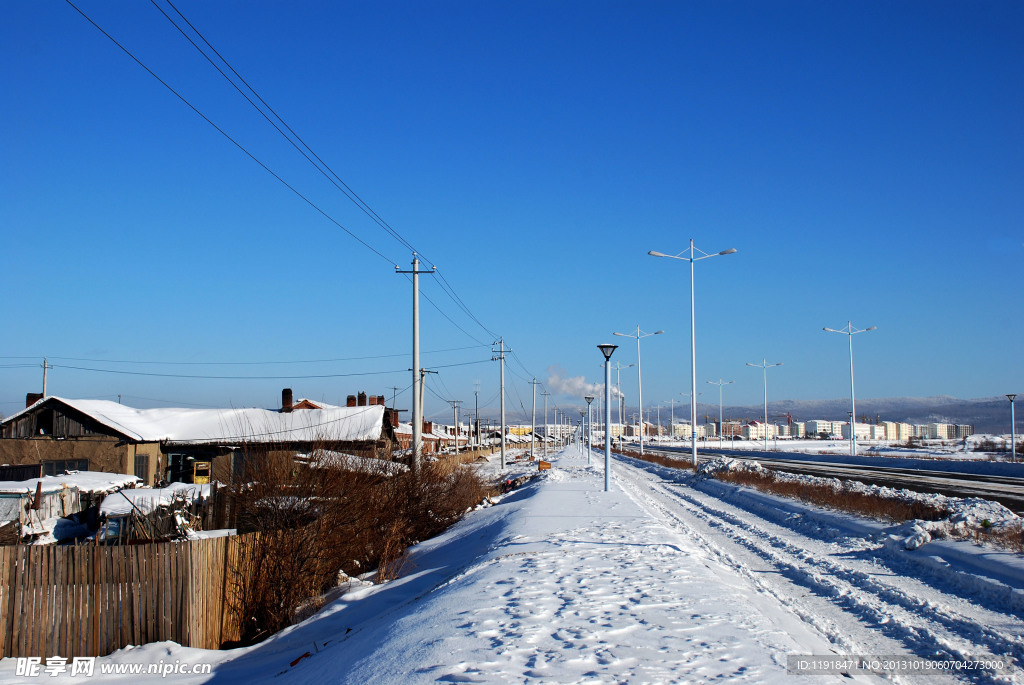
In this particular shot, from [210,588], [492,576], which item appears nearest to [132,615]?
[210,588]

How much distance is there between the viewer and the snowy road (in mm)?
7918

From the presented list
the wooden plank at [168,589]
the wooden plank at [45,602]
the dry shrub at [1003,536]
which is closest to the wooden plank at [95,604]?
the wooden plank at [45,602]

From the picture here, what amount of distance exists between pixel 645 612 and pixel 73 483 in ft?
90.4

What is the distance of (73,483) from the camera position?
28109mm

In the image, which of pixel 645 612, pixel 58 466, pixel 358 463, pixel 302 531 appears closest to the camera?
pixel 645 612

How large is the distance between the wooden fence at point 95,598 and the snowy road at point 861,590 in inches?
365

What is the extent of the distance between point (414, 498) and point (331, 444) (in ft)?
13.5

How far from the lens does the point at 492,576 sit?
10695mm

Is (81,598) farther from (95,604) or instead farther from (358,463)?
(358,463)

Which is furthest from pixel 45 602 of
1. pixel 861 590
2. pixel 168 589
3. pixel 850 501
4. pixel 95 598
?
pixel 850 501

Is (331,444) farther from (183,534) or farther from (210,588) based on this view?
(210,588)

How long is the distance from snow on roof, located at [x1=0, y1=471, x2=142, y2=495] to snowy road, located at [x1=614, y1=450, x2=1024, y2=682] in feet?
71.6

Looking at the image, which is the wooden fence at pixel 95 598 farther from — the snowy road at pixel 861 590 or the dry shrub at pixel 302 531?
the snowy road at pixel 861 590

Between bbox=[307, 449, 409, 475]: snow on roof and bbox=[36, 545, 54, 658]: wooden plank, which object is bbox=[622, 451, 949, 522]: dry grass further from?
bbox=[36, 545, 54, 658]: wooden plank
